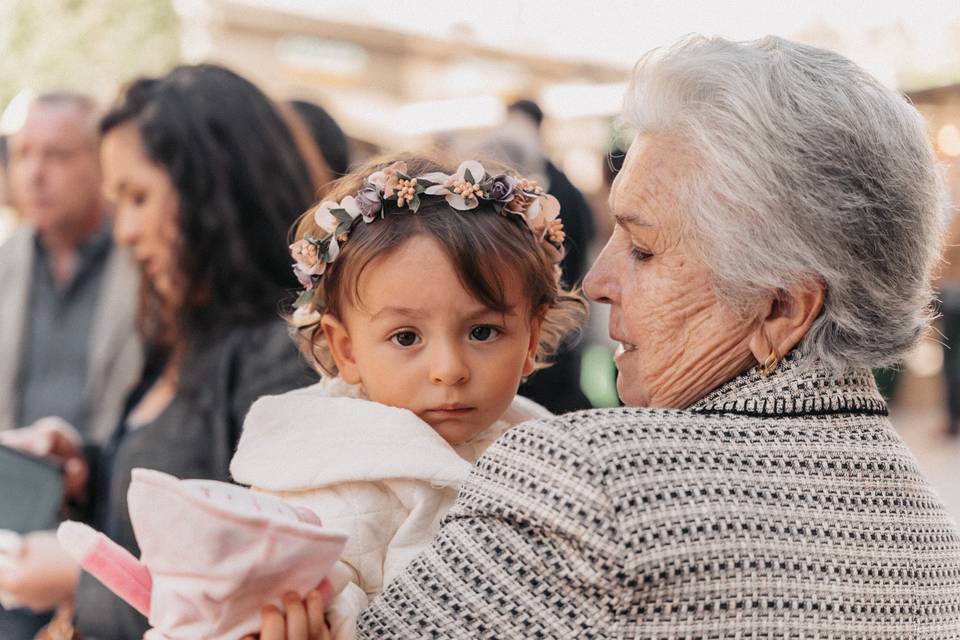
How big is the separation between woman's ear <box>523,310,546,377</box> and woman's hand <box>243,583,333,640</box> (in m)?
0.80

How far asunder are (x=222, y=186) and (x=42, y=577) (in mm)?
1092

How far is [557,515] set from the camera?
1556 millimetres

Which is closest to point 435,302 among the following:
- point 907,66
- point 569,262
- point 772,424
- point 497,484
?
point 497,484

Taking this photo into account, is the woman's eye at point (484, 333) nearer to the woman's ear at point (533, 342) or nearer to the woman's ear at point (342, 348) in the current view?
the woman's ear at point (533, 342)

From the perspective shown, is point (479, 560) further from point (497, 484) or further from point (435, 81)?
point (435, 81)

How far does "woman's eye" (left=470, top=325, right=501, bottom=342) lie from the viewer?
2129 mm

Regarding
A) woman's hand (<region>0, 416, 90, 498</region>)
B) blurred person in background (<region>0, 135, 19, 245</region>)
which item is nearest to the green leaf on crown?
woman's hand (<region>0, 416, 90, 498</region>)

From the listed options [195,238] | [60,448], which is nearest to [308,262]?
[195,238]

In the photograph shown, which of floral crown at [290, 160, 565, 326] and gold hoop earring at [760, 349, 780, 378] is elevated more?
floral crown at [290, 160, 565, 326]

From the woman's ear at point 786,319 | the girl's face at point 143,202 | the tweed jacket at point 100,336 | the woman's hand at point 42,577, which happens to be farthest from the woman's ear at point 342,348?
the tweed jacket at point 100,336

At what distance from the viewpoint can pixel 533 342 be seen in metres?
2.32

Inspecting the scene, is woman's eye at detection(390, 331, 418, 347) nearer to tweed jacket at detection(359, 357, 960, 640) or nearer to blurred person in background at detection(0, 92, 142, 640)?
tweed jacket at detection(359, 357, 960, 640)

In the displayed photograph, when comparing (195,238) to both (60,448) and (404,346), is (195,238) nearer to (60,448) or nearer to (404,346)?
(60,448)

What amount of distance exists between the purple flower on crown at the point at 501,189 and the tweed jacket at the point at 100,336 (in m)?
Answer: 1.83
